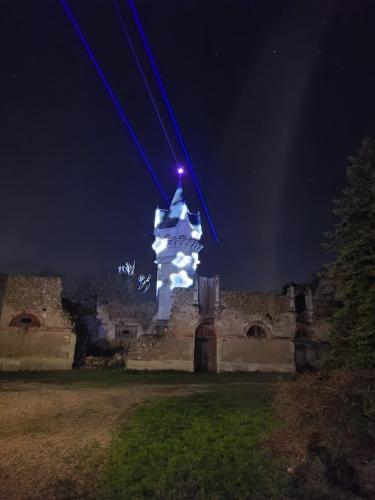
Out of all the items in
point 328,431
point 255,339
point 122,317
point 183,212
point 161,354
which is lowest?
point 328,431

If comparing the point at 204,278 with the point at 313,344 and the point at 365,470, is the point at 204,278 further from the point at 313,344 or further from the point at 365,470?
the point at 365,470

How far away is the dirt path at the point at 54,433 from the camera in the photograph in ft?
15.5

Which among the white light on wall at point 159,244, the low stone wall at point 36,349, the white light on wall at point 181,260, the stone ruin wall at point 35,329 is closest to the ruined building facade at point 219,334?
the low stone wall at point 36,349

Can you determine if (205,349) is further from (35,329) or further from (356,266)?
(356,266)

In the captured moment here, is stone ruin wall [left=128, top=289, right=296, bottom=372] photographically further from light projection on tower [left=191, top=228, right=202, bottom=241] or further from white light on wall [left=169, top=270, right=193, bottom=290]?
light projection on tower [left=191, top=228, right=202, bottom=241]

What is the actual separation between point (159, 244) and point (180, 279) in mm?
6455

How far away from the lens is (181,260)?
45125 millimetres

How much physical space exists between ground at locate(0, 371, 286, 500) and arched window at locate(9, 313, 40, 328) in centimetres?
658

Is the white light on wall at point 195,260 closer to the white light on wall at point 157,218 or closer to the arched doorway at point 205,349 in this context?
the white light on wall at point 157,218

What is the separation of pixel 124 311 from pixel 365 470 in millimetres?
22824

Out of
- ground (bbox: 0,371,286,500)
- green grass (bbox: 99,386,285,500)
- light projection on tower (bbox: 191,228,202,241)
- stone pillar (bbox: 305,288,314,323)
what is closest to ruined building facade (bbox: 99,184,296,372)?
stone pillar (bbox: 305,288,314,323)

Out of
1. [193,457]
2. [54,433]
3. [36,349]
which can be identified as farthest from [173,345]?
[193,457]

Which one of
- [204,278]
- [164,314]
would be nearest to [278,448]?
[204,278]

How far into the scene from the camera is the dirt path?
473 cm
